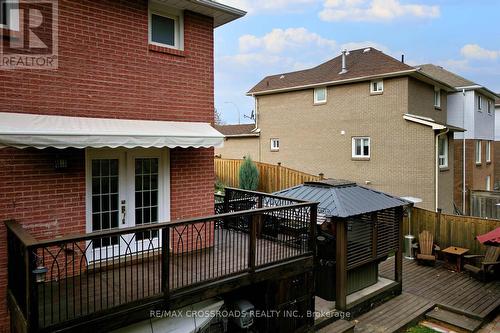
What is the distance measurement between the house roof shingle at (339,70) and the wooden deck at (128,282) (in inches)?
654

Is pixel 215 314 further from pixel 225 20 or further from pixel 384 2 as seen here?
pixel 384 2

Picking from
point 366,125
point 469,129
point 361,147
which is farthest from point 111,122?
point 469,129

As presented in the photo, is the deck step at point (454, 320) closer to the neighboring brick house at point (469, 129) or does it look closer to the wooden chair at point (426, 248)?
the wooden chair at point (426, 248)

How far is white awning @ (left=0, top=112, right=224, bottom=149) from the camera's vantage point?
5344 millimetres

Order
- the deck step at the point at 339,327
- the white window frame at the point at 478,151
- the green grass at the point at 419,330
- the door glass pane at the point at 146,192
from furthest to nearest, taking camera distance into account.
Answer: the white window frame at the point at 478,151 → the green grass at the point at 419,330 → the deck step at the point at 339,327 → the door glass pane at the point at 146,192

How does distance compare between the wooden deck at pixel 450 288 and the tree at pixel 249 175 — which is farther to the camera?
the tree at pixel 249 175

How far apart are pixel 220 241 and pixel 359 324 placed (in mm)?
4140

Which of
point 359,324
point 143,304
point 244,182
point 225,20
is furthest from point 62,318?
point 244,182

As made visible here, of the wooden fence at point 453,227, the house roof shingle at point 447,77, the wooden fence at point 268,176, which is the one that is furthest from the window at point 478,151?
the wooden fence at point 453,227

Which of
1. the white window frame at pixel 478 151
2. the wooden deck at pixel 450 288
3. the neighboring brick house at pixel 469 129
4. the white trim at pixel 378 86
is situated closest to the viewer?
the wooden deck at pixel 450 288

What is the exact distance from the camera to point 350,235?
950 cm

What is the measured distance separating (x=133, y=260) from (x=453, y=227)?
40.8ft

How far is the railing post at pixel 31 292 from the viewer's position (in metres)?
4.39

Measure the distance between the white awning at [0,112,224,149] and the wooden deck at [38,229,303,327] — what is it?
7.03 ft
